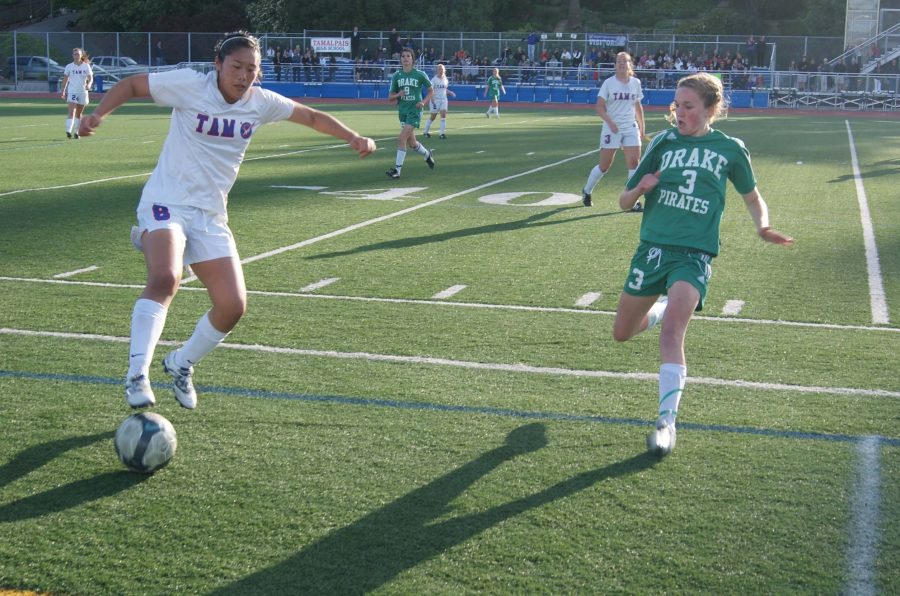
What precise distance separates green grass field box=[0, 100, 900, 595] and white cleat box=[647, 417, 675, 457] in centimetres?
8

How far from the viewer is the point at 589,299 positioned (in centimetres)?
878

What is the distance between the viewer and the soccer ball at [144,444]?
4.73 meters

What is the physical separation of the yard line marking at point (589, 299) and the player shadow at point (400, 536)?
358cm

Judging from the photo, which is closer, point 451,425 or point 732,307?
point 451,425

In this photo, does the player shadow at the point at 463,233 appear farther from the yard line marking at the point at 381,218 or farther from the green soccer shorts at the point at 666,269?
the green soccer shorts at the point at 666,269

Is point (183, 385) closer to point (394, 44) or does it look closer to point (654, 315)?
point (654, 315)

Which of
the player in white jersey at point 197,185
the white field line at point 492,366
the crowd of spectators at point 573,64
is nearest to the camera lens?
the player in white jersey at point 197,185

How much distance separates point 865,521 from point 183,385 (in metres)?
3.25

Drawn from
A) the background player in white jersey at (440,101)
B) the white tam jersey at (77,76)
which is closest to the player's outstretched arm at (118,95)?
the white tam jersey at (77,76)

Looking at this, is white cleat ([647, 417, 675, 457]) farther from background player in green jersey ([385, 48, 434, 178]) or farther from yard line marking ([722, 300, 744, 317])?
background player in green jersey ([385, 48, 434, 178])

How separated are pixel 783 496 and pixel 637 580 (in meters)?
1.10

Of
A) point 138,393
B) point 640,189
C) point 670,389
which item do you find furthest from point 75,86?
point 670,389

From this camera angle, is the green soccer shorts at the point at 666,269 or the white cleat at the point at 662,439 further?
the green soccer shorts at the point at 666,269

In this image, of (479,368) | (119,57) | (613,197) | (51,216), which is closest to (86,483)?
(479,368)
